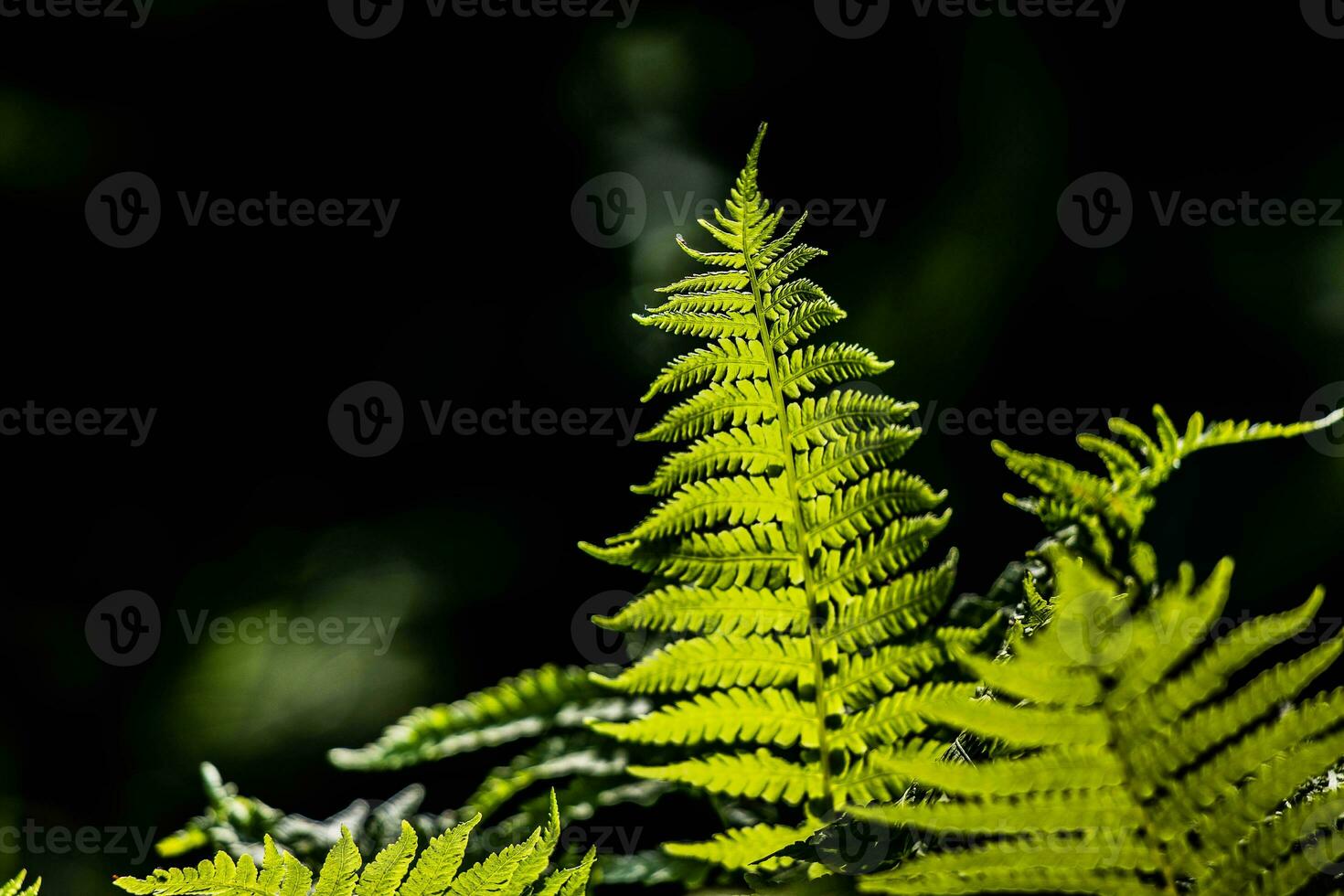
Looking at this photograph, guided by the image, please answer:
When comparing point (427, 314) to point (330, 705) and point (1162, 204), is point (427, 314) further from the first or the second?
point (1162, 204)

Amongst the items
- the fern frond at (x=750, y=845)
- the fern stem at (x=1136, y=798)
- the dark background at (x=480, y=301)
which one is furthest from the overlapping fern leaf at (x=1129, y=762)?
the dark background at (x=480, y=301)

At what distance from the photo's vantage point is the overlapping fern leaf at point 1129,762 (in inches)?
12.0

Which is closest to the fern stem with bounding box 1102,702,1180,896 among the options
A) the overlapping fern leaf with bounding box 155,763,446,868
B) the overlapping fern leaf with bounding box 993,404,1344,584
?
the overlapping fern leaf with bounding box 993,404,1344,584

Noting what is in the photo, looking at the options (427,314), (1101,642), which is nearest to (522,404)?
(427,314)

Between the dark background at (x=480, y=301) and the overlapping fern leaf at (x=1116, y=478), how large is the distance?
86 centimetres

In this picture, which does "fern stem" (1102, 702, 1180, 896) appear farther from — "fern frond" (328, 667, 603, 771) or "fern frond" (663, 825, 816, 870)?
"fern frond" (328, 667, 603, 771)

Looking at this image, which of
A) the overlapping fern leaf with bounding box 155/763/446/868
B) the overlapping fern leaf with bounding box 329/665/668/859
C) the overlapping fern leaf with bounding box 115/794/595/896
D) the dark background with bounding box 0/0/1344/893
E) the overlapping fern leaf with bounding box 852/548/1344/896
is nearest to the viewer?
the overlapping fern leaf with bounding box 852/548/1344/896

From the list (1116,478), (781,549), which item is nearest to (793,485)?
(781,549)

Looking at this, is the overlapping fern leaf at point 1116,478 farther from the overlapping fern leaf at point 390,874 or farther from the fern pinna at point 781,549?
the overlapping fern leaf at point 390,874

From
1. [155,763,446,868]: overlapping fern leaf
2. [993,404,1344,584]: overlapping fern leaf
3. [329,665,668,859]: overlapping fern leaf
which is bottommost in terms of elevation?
[155,763,446,868]: overlapping fern leaf

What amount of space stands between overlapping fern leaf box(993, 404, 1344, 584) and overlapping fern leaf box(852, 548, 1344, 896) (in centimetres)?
10

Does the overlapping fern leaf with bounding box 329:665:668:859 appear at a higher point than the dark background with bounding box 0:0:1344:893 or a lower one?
lower

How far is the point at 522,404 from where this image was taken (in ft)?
6.60

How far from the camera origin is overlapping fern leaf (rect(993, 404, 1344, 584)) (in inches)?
17.1
